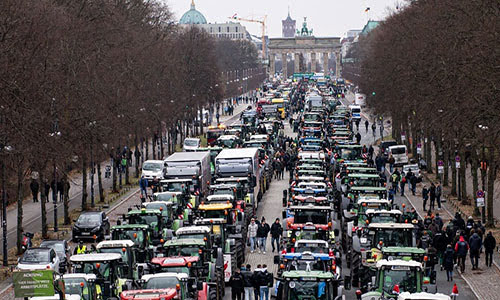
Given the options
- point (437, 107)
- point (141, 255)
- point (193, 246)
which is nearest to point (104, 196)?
point (437, 107)

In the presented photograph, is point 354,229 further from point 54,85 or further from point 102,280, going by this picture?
point 54,85

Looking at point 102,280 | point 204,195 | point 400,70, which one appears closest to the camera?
point 102,280

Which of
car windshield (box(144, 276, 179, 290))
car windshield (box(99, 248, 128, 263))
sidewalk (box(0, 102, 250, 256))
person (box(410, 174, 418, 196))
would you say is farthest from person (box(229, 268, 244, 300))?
person (box(410, 174, 418, 196))

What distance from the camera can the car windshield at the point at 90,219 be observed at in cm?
4575

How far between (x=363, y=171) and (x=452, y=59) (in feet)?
21.4

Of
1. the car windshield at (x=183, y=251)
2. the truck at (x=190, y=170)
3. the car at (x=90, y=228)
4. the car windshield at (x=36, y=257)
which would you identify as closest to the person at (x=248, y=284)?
the car windshield at (x=183, y=251)

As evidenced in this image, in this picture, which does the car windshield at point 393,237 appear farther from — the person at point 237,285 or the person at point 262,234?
the person at point 262,234

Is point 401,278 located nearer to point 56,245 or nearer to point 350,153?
point 56,245

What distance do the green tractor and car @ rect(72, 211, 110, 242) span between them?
9.40 meters

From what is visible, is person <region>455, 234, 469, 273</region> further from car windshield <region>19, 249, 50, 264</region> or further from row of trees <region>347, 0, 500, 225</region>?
car windshield <region>19, 249, 50, 264</region>

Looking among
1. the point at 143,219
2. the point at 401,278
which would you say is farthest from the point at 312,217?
the point at 401,278

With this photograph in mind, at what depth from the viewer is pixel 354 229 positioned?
35531 mm

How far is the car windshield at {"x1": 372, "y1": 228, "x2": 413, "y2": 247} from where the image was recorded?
1289 inches

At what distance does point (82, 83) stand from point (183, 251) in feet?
98.9
